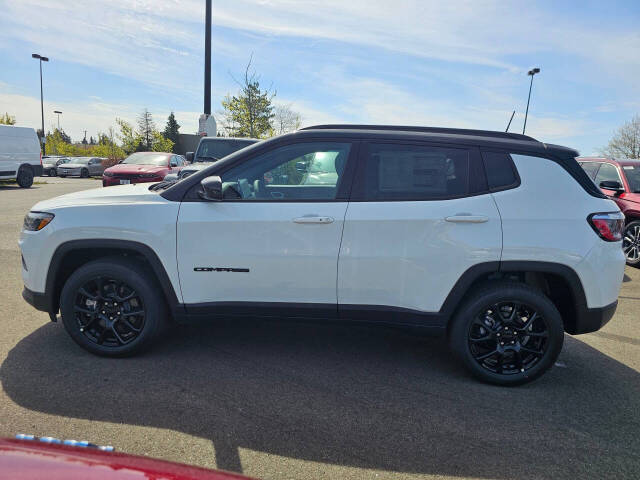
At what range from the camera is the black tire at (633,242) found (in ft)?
24.6

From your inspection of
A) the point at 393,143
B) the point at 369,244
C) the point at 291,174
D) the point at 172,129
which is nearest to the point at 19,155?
the point at 291,174

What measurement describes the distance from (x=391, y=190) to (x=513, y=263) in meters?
1.00

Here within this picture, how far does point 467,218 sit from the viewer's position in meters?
3.24

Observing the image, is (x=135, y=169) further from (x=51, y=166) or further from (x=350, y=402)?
(x=51, y=166)

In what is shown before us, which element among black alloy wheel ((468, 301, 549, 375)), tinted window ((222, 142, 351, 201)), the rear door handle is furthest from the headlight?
black alloy wheel ((468, 301, 549, 375))

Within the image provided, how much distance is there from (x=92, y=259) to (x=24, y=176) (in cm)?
1811

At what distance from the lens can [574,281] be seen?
327 cm

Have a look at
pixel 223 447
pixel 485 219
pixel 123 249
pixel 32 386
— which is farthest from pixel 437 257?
pixel 32 386

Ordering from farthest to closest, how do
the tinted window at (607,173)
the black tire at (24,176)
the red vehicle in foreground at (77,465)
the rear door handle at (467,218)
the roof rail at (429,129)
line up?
the black tire at (24,176) → the tinted window at (607,173) → the roof rail at (429,129) → the rear door handle at (467,218) → the red vehicle in foreground at (77,465)

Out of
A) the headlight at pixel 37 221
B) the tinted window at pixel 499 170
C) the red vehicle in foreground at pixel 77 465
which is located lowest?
the red vehicle in foreground at pixel 77 465

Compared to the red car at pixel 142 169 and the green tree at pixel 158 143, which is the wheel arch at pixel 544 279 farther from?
the green tree at pixel 158 143

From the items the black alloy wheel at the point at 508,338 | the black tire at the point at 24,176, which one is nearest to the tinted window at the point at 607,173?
the black alloy wheel at the point at 508,338

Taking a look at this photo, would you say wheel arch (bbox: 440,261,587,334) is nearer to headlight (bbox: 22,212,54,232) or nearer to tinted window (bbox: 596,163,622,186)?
headlight (bbox: 22,212,54,232)

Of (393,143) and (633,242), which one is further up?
(393,143)
